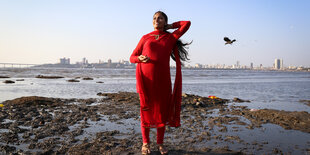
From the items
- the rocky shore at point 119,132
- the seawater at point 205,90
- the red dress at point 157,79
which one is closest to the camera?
the red dress at point 157,79

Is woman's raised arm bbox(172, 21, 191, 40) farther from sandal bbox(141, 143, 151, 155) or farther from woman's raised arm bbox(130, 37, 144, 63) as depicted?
sandal bbox(141, 143, 151, 155)

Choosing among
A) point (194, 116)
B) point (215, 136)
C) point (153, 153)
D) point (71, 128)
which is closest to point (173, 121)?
point (153, 153)

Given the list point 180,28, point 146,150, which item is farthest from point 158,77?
point 146,150

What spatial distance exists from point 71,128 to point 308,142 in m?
4.90

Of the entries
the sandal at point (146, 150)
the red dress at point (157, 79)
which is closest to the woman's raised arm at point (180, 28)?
the red dress at point (157, 79)

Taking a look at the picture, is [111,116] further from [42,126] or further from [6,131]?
[6,131]

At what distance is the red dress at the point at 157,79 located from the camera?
341cm

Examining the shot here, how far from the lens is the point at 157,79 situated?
3.42 metres

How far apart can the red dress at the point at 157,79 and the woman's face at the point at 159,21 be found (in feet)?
0.26

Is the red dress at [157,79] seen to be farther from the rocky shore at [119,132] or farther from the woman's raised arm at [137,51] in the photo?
the rocky shore at [119,132]

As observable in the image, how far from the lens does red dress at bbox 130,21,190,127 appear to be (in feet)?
11.2

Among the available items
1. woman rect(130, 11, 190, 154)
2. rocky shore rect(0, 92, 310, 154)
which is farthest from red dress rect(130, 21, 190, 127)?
rocky shore rect(0, 92, 310, 154)

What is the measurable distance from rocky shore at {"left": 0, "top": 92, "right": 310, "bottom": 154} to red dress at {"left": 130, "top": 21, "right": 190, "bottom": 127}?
2.06 ft

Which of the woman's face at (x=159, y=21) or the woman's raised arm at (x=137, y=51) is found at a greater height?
the woman's face at (x=159, y=21)
